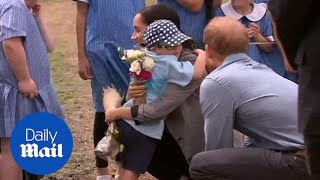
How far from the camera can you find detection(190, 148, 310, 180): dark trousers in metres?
3.55

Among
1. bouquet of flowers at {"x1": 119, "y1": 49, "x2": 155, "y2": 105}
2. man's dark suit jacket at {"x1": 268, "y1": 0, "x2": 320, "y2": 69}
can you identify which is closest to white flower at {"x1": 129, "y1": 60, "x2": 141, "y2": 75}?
bouquet of flowers at {"x1": 119, "y1": 49, "x2": 155, "y2": 105}

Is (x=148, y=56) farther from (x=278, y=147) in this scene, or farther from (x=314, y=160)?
(x=314, y=160)

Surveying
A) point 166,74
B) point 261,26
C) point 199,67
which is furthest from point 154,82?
point 261,26

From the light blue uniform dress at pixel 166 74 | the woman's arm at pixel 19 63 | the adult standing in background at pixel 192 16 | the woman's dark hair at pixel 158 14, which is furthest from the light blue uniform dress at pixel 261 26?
the woman's arm at pixel 19 63

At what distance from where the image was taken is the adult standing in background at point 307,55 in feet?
7.97

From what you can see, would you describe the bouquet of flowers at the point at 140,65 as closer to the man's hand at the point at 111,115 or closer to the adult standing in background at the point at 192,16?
the man's hand at the point at 111,115

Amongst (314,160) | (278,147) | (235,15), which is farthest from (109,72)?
(314,160)

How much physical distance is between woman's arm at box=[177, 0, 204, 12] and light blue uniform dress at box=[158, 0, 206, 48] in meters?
0.03

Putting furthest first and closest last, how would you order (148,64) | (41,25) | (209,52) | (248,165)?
1. (41,25)
2. (148,64)
3. (209,52)
4. (248,165)

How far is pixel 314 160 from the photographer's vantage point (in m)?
2.47

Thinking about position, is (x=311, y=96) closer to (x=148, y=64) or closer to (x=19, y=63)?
(x=148, y=64)

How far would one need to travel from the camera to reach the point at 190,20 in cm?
456

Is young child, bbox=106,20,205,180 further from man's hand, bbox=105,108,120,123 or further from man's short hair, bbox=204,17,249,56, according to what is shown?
man's short hair, bbox=204,17,249,56

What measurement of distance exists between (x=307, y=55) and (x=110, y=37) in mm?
2124
